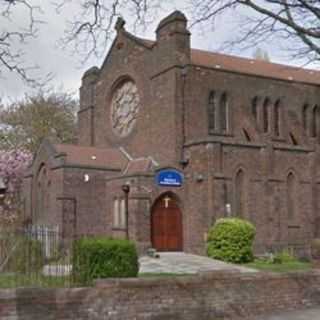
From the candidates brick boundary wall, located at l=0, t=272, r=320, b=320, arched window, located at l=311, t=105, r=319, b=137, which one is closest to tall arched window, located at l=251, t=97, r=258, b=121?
arched window, located at l=311, t=105, r=319, b=137

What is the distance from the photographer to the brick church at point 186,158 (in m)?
30.1

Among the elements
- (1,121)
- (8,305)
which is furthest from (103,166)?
(8,305)

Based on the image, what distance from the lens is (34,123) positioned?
49.6 meters

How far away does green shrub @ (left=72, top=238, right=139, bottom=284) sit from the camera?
45.4 feet

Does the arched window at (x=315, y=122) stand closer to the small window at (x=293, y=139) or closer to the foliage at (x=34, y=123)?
the small window at (x=293, y=139)

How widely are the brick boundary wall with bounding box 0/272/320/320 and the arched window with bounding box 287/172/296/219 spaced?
15696 mm

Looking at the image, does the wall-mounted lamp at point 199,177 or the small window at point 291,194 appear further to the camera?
the small window at point 291,194

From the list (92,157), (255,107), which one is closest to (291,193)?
(255,107)

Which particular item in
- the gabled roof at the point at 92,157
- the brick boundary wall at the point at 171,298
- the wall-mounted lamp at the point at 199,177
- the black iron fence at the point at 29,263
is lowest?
the brick boundary wall at the point at 171,298

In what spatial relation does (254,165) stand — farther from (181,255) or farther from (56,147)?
(56,147)

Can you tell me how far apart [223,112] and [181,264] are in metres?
12.4

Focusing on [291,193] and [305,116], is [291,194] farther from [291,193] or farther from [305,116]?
A: [305,116]

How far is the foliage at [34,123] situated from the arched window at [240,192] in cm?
2224

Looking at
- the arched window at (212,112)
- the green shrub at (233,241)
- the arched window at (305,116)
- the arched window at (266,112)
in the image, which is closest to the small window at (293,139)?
the arched window at (266,112)
